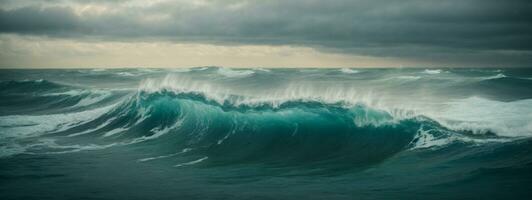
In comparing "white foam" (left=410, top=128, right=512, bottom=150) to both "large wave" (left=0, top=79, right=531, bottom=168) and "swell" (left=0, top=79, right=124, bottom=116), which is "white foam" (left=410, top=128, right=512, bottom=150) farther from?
"swell" (left=0, top=79, right=124, bottom=116)

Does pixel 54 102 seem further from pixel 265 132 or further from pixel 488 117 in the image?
pixel 488 117

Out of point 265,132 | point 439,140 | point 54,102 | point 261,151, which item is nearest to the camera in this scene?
point 439,140

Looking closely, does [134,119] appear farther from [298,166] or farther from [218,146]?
[298,166]

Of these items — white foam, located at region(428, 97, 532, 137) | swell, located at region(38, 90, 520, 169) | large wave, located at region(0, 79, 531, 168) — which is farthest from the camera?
white foam, located at region(428, 97, 532, 137)

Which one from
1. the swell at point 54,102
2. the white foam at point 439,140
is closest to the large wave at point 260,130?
the white foam at point 439,140

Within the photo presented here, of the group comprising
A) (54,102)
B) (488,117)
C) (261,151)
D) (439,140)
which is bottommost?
(261,151)

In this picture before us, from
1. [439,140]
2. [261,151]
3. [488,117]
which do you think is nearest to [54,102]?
[261,151]

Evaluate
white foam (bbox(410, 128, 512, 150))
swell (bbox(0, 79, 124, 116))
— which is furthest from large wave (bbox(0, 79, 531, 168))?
swell (bbox(0, 79, 124, 116))

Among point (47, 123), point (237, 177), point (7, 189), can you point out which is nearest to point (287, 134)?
point (237, 177)
